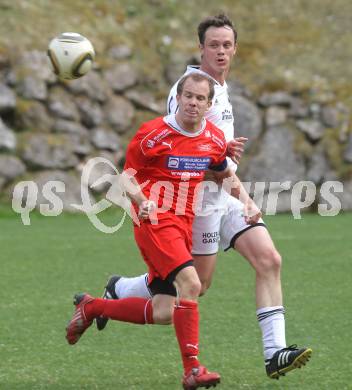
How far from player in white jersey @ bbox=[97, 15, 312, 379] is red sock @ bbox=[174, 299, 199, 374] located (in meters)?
0.44

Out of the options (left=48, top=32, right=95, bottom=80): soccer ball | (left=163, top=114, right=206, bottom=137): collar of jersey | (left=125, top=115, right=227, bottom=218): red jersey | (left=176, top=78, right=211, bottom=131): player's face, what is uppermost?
(left=48, top=32, right=95, bottom=80): soccer ball

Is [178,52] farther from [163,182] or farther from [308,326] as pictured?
[163,182]

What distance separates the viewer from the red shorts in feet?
16.5

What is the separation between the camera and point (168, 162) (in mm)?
5230

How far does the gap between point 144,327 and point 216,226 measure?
1.43 m

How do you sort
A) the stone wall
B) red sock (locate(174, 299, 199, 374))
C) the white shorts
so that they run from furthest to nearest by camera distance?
the stone wall → the white shorts → red sock (locate(174, 299, 199, 374))

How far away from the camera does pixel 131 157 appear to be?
17.2 ft

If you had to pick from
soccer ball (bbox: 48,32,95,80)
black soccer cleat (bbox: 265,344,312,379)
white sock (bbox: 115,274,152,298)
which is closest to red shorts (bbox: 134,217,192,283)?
black soccer cleat (bbox: 265,344,312,379)

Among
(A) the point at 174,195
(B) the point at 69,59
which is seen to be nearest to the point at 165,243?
(A) the point at 174,195

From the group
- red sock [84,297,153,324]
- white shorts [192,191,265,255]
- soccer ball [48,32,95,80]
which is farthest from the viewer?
soccer ball [48,32,95,80]

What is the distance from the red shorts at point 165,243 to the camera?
5.02 metres

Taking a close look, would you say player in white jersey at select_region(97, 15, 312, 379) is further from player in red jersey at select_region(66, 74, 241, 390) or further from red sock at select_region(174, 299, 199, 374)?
red sock at select_region(174, 299, 199, 374)

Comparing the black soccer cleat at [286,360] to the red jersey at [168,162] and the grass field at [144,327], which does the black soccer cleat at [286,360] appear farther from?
the red jersey at [168,162]

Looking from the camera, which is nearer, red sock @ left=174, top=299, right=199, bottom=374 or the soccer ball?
red sock @ left=174, top=299, right=199, bottom=374
